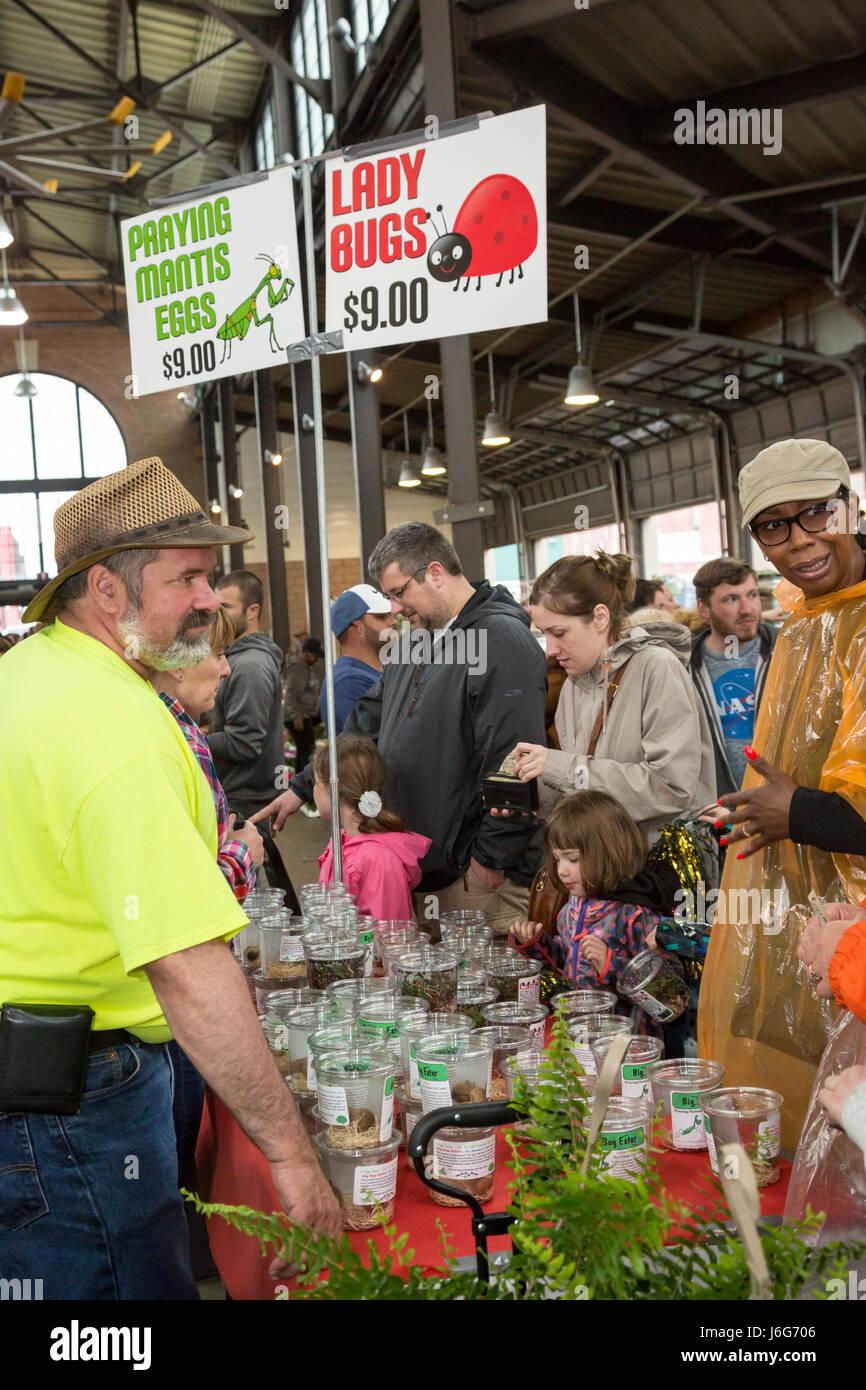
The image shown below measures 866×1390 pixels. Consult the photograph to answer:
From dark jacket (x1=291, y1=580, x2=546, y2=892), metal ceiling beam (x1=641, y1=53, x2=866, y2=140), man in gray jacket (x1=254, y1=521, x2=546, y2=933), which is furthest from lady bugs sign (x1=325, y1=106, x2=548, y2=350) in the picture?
metal ceiling beam (x1=641, y1=53, x2=866, y2=140)

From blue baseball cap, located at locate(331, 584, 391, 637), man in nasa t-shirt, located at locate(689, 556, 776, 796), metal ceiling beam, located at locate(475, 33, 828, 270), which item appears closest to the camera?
man in nasa t-shirt, located at locate(689, 556, 776, 796)

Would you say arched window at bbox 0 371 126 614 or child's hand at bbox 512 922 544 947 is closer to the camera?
child's hand at bbox 512 922 544 947

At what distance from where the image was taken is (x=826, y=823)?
169 cm

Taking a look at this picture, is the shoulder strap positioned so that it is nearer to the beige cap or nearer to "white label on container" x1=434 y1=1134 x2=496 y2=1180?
the beige cap

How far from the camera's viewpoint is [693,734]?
270cm

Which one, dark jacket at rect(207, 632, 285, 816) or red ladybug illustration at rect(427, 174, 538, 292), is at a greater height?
red ladybug illustration at rect(427, 174, 538, 292)

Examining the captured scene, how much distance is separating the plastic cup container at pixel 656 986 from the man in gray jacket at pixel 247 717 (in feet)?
8.32

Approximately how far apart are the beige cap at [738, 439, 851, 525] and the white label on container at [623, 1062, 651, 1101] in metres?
0.88

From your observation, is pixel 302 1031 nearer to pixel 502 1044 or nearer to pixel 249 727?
pixel 502 1044

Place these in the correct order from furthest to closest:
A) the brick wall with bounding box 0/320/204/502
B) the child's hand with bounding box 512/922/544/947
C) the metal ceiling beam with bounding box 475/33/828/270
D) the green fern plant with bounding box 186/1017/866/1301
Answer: the brick wall with bounding box 0/320/204/502 < the metal ceiling beam with bounding box 475/33/828/270 < the child's hand with bounding box 512/922/544/947 < the green fern plant with bounding box 186/1017/866/1301

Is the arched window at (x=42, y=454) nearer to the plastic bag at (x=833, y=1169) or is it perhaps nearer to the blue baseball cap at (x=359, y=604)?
the blue baseball cap at (x=359, y=604)

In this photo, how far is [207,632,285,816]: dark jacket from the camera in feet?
14.3

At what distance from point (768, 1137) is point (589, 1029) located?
12.1 inches

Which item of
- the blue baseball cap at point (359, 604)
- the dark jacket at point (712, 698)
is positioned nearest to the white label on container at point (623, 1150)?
the dark jacket at point (712, 698)
